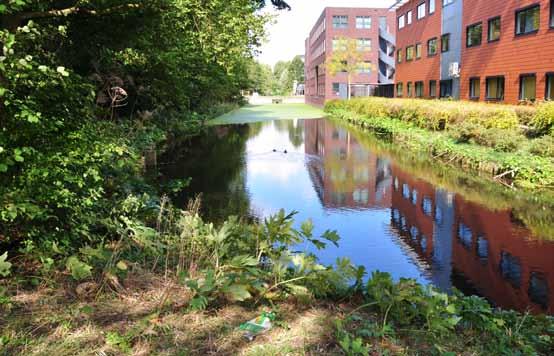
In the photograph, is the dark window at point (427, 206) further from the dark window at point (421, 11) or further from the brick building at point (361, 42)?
the brick building at point (361, 42)

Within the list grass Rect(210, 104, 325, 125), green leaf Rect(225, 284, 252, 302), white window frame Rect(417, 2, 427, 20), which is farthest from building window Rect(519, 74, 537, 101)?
grass Rect(210, 104, 325, 125)

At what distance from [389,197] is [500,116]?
24.3ft

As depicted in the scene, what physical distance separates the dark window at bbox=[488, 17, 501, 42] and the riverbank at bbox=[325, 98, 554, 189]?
4893mm

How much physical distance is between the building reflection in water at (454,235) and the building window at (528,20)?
10.3 m

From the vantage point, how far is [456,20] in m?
31.6

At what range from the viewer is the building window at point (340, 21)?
64562mm

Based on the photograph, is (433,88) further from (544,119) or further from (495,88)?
(544,119)

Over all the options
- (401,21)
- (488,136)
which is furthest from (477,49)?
(401,21)

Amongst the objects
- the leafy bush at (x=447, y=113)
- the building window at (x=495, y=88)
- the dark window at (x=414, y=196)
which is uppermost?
the building window at (x=495, y=88)

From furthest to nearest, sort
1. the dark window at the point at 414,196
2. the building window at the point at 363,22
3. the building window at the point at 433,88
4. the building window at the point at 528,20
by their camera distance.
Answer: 1. the building window at the point at 363,22
2. the building window at the point at 433,88
3. the building window at the point at 528,20
4. the dark window at the point at 414,196

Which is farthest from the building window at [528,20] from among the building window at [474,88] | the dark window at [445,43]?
the dark window at [445,43]

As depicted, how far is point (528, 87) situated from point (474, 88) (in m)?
6.00

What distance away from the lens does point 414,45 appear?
39812 mm

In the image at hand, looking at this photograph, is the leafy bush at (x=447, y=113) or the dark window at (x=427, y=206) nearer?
the dark window at (x=427, y=206)
